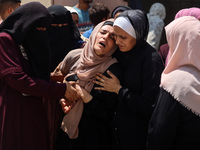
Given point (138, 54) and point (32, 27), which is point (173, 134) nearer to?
point (138, 54)

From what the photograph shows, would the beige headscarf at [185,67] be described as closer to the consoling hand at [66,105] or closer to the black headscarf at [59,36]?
the consoling hand at [66,105]

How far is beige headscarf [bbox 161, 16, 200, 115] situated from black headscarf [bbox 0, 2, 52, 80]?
1.16 metres

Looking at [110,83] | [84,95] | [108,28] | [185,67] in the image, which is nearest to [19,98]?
[84,95]

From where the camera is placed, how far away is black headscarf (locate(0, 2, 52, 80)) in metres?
2.38

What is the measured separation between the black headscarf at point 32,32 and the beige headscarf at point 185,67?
3.82 ft

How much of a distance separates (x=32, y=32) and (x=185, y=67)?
1.33 meters

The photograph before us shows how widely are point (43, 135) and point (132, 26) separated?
121 centimetres

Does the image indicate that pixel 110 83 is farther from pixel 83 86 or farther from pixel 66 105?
pixel 66 105

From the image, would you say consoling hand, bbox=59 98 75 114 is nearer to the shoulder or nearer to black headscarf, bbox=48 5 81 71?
the shoulder

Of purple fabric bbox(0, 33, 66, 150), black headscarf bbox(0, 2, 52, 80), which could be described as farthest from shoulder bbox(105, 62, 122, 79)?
black headscarf bbox(0, 2, 52, 80)

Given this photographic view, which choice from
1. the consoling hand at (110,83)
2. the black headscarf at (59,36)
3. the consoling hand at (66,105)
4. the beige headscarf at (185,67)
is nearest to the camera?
the beige headscarf at (185,67)

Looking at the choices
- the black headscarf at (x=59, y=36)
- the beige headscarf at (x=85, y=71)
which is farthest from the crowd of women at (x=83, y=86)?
the black headscarf at (x=59, y=36)

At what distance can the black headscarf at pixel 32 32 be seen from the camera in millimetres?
2383

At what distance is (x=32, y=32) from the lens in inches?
98.0
